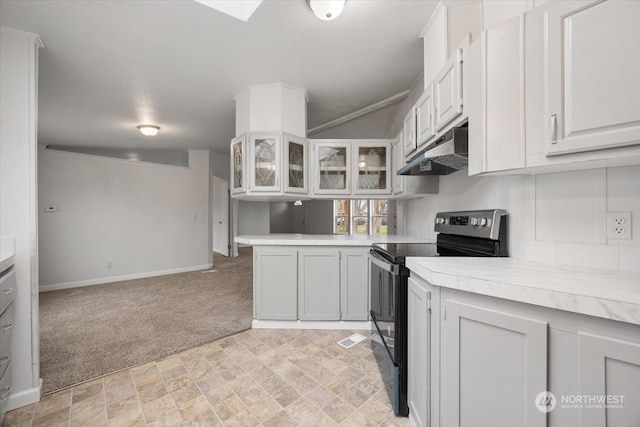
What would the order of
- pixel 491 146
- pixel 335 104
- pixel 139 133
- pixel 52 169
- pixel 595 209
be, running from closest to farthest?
pixel 595 209, pixel 491 146, pixel 335 104, pixel 52 169, pixel 139 133

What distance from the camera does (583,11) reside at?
3.12ft

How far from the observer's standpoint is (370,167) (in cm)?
304

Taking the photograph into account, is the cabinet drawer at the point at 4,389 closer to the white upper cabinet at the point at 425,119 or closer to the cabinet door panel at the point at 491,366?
the cabinet door panel at the point at 491,366

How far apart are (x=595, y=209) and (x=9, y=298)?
9.94ft

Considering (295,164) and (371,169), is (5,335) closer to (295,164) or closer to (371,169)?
(295,164)

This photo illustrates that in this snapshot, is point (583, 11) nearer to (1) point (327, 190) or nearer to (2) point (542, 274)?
(2) point (542, 274)

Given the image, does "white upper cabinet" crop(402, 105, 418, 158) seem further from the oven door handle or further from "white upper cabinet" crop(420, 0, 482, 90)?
the oven door handle

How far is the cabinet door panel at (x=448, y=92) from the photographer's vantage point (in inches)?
55.5

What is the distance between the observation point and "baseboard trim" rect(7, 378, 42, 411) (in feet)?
5.08

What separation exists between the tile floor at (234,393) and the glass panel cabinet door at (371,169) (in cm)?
170

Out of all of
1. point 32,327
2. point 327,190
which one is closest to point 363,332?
point 327,190

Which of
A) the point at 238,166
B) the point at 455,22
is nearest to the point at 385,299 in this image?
the point at 455,22

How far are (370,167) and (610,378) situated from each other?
2536mm

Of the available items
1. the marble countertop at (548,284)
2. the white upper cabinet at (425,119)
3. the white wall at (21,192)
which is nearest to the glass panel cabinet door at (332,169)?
the white upper cabinet at (425,119)
